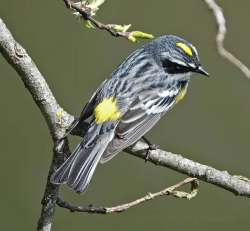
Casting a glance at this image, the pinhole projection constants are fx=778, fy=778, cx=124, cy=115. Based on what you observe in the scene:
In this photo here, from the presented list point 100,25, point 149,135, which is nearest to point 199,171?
point 100,25

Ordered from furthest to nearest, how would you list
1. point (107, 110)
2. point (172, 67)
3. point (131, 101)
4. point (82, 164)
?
point (172, 67) < point (131, 101) < point (107, 110) < point (82, 164)

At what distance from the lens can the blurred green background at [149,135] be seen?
6398mm

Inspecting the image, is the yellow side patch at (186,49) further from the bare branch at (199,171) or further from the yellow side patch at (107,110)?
the bare branch at (199,171)

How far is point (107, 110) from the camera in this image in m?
4.25

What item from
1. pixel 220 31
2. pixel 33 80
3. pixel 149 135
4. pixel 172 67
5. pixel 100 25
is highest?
pixel 220 31

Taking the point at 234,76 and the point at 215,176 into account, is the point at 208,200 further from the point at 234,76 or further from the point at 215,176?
the point at 215,176

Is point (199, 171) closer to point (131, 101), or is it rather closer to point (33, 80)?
point (33, 80)

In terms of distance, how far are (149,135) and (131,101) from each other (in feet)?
6.90

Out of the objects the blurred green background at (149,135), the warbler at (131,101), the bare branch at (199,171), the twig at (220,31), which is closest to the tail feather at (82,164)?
the warbler at (131,101)

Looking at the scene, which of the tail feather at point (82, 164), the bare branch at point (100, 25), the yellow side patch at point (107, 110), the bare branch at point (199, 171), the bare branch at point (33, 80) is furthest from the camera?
the yellow side patch at point (107, 110)

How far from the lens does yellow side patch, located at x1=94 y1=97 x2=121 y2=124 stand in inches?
165

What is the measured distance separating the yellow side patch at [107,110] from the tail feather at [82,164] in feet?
0.30

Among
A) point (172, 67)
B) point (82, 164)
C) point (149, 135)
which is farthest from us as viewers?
point (149, 135)

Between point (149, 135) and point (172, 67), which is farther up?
point (172, 67)
